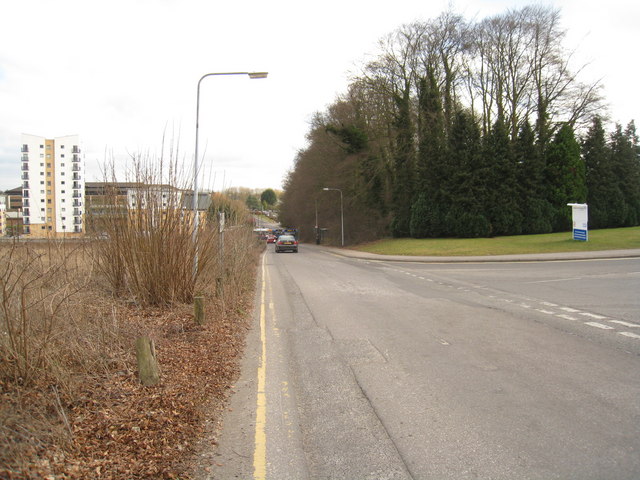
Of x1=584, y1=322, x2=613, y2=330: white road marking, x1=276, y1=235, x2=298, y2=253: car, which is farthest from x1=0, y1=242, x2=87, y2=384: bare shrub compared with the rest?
x1=276, y1=235, x2=298, y2=253: car

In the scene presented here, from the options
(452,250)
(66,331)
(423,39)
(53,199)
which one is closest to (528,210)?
(452,250)

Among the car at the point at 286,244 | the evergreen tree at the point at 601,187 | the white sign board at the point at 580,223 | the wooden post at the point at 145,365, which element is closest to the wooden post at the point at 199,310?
the wooden post at the point at 145,365

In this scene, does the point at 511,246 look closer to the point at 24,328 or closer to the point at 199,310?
the point at 199,310

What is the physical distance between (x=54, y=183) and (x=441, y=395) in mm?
10617

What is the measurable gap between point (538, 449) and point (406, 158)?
43.4 m

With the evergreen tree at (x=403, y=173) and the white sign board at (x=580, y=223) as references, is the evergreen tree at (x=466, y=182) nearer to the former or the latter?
the evergreen tree at (x=403, y=173)

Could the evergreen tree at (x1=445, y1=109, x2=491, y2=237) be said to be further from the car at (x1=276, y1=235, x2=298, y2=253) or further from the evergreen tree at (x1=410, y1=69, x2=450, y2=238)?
the car at (x1=276, y1=235, x2=298, y2=253)

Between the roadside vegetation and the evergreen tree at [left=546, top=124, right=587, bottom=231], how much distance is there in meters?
42.4

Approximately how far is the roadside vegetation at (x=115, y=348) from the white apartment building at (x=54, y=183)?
67 centimetres

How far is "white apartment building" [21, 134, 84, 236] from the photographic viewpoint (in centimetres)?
915

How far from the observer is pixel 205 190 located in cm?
1146

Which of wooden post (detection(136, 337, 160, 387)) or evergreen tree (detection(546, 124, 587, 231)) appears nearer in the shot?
wooden post (detection(136, 337, 160, 387))

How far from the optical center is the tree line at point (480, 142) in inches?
1641

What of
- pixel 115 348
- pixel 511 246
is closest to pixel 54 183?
pixel 115 348
